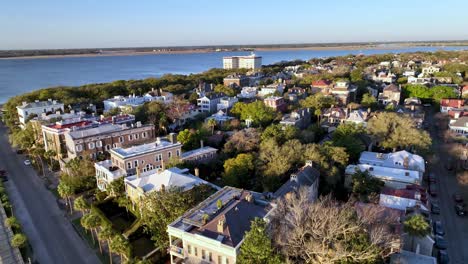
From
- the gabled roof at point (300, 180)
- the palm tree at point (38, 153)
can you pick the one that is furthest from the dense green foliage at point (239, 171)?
the palm tree at point (38, 153)

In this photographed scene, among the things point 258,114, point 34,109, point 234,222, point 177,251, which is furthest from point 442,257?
point 34,109

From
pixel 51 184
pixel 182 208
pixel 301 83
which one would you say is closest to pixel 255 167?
pixel 182 208

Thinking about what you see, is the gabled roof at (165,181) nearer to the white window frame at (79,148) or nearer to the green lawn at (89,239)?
the green lawn at (89,239)

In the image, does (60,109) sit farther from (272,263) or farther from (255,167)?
(272,263)

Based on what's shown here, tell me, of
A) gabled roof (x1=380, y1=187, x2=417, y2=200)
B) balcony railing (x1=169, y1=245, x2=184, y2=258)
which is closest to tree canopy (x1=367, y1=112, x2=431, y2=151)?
gabled roof (x1=380, y1=187, x2=417, y2=200)

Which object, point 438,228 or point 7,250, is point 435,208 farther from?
point 7,250
